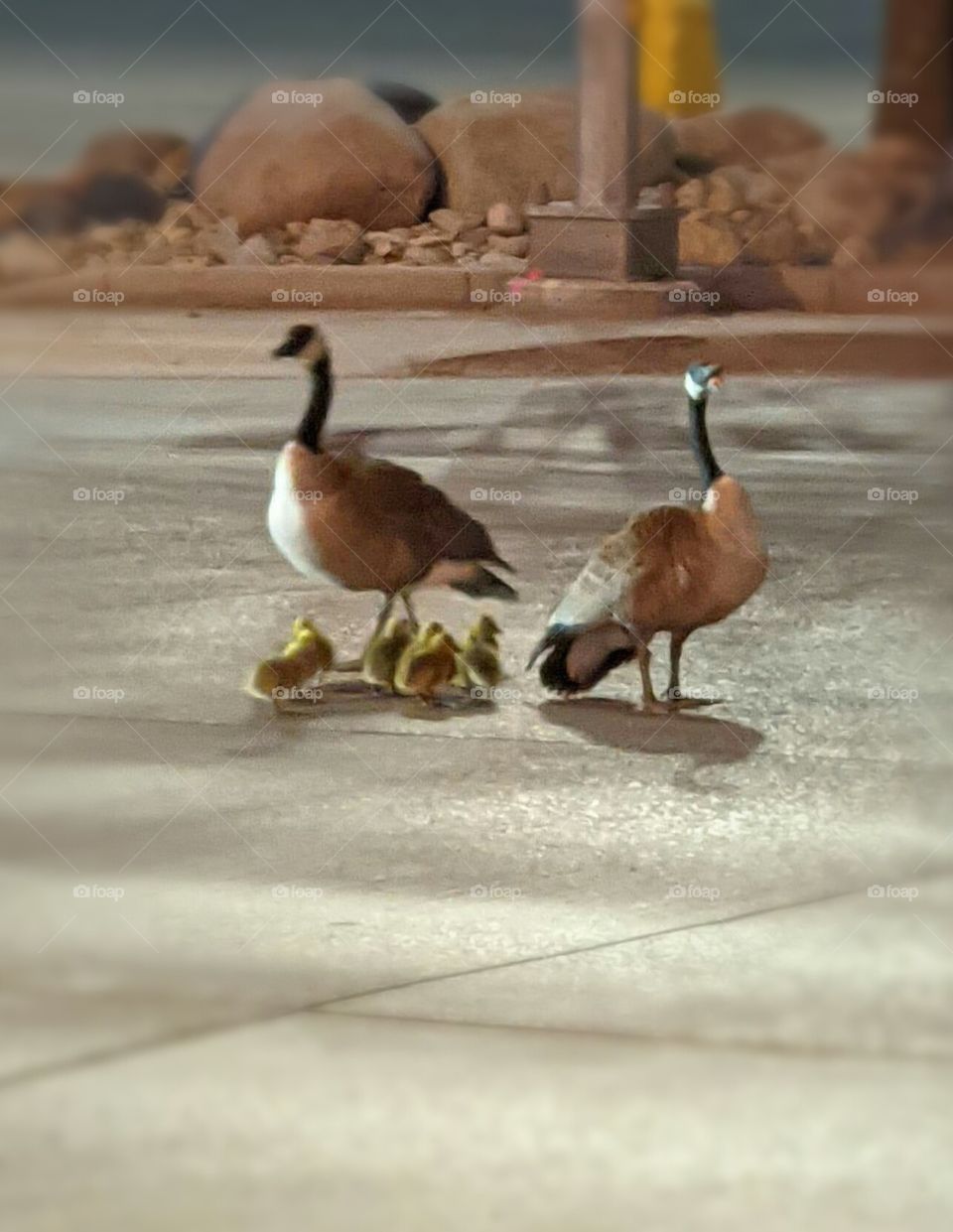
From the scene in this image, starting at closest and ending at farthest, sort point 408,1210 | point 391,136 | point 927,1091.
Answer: point 408,1210
point 927,1091
point 391,136

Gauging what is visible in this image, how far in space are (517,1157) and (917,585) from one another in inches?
49.1

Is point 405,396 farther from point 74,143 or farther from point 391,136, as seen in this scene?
point 74,143

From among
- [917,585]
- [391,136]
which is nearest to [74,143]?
[391,136]

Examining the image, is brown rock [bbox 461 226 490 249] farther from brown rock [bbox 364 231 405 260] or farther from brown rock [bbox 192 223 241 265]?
brown rock [bbox 192 223 241 265]

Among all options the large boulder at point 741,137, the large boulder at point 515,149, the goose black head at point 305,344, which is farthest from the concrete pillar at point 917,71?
the goose black head at point 305,344

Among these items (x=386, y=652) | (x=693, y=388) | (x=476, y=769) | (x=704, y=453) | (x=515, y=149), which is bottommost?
(x=476, y=769)

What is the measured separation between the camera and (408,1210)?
264cm

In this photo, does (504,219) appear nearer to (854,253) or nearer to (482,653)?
(854,253)

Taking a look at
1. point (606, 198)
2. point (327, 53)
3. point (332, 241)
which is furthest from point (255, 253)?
point (606, 198)

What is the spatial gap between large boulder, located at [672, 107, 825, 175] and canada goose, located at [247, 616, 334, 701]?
41.8 inches

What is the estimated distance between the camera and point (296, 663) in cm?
330

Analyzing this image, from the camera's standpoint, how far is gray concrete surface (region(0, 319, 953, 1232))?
125 inches

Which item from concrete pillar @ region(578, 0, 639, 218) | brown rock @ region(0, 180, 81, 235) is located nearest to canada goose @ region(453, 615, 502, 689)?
concrete pillar @ region(578, 0, 639, 218)

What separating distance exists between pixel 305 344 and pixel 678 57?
0.81 metres
